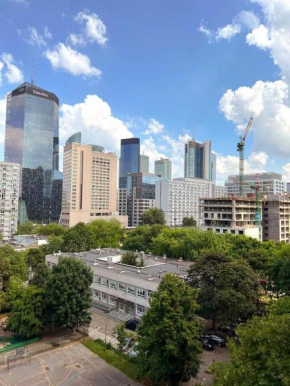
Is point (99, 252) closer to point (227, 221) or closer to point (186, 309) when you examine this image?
point (186, 309)

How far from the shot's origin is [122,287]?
109 feet

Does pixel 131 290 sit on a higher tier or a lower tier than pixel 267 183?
lower

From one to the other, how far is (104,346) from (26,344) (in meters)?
6.85

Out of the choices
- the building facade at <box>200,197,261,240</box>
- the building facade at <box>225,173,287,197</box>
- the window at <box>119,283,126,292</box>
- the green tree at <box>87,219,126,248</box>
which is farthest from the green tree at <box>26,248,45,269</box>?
the building facade at <box>225,173,287,197</box>

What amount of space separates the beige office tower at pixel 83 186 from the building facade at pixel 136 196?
66.8ft

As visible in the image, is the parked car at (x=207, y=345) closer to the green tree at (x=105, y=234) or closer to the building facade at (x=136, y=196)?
the green tree at (x=105, y=234)

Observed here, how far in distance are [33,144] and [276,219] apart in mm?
121722

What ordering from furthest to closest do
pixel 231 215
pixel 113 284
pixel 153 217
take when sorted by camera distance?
pixel 153 217 → pixel 231 215 → pixel 113 284

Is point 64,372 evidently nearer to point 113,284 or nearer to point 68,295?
point 68,295

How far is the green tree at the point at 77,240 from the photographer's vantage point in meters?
51.8

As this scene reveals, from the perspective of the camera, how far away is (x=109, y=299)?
35000 millimetres

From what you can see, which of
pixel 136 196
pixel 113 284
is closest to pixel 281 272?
pixel 113 284

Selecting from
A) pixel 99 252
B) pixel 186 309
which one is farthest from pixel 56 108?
pixel 186 309

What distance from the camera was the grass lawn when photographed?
69.5 ft
